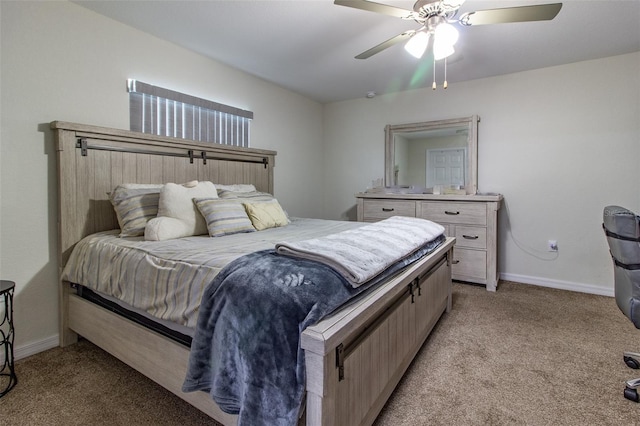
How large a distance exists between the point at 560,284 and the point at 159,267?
12.4 feet

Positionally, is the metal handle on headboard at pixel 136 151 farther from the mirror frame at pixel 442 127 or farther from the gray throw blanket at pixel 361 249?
the mirror frame at pixel 442 127

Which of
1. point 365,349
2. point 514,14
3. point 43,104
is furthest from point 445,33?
point 43,104

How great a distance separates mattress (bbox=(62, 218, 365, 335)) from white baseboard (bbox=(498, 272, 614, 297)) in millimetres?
2611

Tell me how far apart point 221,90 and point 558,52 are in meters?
3.19

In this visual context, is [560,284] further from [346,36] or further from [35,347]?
[35,347]

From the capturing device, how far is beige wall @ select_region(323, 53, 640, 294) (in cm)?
302

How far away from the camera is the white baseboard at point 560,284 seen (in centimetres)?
313

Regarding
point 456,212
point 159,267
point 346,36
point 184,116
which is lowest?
point 159,267

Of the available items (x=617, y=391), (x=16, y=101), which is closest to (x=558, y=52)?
(x=617, y=391)

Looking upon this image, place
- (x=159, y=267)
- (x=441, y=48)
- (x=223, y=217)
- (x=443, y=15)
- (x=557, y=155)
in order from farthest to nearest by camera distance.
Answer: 1. (x=557, y=155)
2. (x=223, y=217)
3. (x=441, y=48)
4. (x=443, y=15)
5. (x=159, y=267)

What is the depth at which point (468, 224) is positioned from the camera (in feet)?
11.0

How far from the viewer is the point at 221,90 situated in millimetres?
3205

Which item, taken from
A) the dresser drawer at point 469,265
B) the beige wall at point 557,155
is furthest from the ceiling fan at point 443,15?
the dresser drawer at point 469,265

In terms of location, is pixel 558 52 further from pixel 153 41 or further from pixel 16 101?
pixel 16 101
